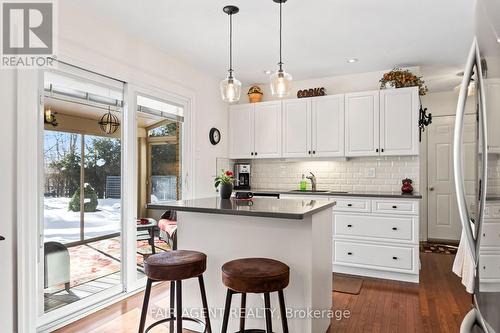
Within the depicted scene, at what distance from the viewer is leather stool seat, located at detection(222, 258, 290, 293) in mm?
1770

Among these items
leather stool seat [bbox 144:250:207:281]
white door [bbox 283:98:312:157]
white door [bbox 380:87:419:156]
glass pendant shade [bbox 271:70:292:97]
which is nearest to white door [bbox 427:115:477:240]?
white door [bbox 380:87:419:156]

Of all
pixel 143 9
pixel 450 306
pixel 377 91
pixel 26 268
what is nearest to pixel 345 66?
pixel 377 91

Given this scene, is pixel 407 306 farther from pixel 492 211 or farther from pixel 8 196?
pixel 8 196

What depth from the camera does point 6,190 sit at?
217cm

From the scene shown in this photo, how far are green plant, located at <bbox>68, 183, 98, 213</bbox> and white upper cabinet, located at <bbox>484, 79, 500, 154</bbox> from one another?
295 centimetres

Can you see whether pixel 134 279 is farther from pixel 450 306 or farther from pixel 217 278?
pixel 450 306

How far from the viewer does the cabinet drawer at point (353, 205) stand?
12.5ft

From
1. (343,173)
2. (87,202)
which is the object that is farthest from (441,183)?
(87,202)

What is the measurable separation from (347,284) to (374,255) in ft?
1.75

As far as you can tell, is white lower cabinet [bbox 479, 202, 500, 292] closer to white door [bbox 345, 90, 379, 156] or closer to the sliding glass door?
the sliding glass door

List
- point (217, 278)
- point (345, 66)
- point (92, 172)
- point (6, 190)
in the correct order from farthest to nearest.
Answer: point (345, 66)
point (92, 172)
point (217, 278)
point (6, 190)

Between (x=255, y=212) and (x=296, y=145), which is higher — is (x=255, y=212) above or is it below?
below

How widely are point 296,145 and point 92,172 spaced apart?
8.96 ft

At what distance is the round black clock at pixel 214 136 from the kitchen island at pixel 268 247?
2245mm
